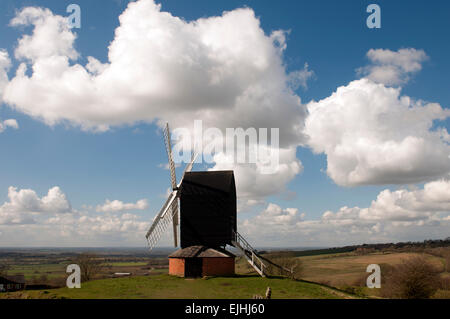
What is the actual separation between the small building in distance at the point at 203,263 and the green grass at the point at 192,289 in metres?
1.18

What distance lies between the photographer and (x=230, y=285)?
2827 centimetres

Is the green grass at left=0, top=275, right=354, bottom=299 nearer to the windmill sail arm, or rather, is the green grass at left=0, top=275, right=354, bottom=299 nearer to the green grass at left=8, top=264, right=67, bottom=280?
the windmill sail arm

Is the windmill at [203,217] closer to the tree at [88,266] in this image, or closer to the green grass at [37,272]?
the tree at [88,266]

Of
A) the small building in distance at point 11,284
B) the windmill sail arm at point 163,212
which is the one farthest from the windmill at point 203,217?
the small building in distance at point 11,284

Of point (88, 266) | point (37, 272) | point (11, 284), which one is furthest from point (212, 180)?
point (37, 272)

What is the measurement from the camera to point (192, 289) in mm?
26719

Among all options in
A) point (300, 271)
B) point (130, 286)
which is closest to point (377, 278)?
point (300, 271)

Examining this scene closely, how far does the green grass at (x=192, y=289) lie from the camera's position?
929 inches

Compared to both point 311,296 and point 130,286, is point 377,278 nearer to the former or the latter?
point 311,296

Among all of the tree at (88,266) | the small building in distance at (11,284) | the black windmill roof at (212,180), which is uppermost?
the black windmill roof at (212,180)

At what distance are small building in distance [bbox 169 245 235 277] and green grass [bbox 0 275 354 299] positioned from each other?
118 centimetres

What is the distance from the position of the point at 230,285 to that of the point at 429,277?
18.5 meters

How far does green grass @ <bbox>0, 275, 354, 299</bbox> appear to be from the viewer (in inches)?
929

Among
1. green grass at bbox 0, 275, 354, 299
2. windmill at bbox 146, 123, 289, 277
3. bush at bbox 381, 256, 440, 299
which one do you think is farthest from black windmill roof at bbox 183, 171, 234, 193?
bush at bbox 381, 256, 440, 299
